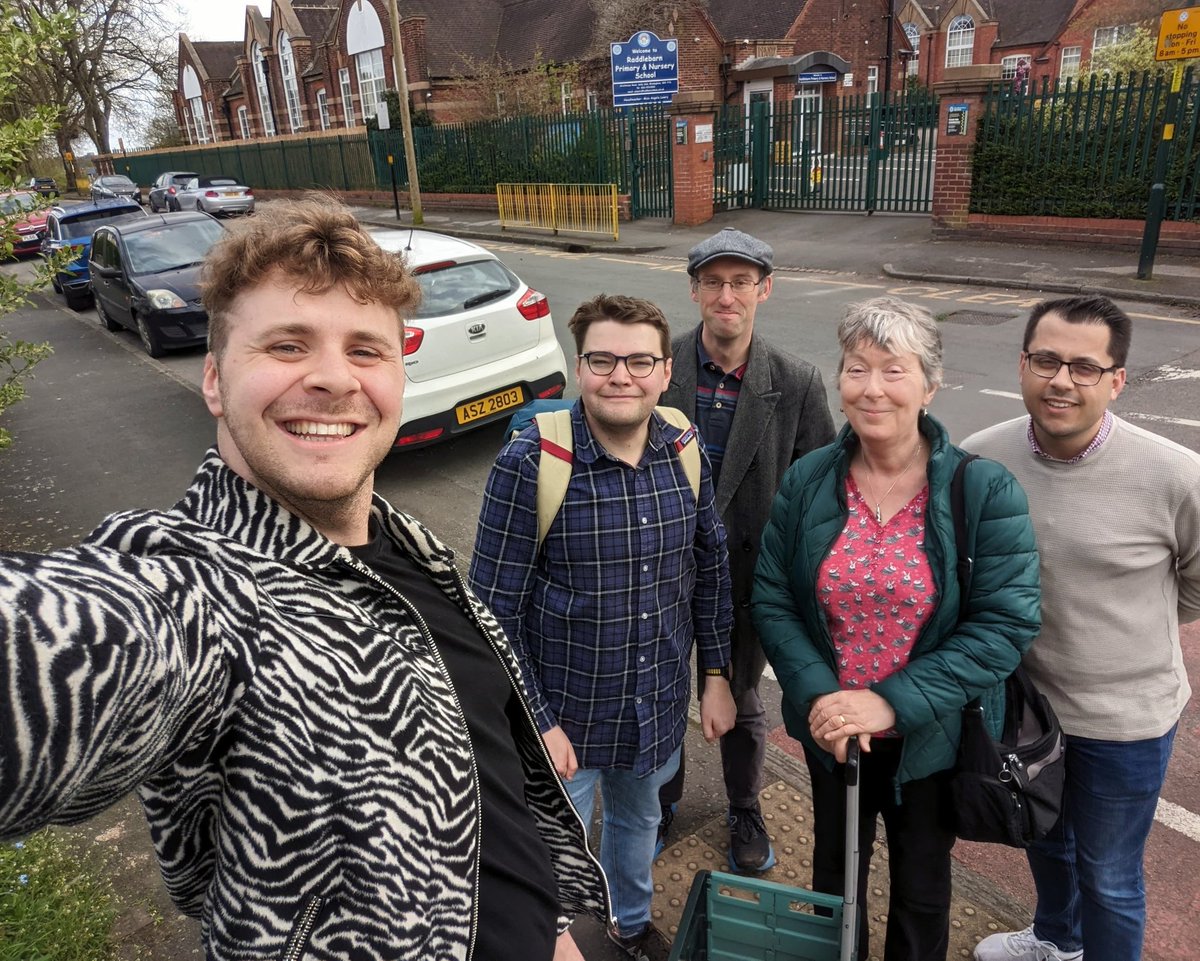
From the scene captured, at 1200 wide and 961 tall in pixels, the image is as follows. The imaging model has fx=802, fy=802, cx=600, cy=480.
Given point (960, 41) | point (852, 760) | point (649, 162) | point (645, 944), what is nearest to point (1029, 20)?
point (960, 41)

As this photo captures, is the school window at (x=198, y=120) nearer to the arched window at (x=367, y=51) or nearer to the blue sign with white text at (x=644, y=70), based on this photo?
the arched window at (x=367, y=51)

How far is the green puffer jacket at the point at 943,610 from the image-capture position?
6.18ft

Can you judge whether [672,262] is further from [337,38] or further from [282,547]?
[337,38]

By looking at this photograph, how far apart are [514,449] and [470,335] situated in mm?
4415

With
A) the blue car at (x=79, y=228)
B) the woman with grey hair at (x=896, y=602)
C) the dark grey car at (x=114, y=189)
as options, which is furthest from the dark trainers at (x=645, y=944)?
the dark grey car at (x=114, y=189)

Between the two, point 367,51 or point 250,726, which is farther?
point 367,51

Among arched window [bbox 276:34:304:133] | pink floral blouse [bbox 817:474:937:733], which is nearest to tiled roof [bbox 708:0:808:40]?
arched window [bbox 276:34:304:133]

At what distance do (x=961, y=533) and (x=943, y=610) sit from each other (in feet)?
0.63

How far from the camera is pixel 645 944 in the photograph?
2.49 meters

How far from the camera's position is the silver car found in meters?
27.3

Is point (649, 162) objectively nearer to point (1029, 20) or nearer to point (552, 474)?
point (552, 474)

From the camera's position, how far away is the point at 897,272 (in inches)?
507

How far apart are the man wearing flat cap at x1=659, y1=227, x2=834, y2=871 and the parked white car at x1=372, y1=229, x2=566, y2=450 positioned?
3.67 m

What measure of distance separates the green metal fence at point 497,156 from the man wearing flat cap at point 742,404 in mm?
17810
